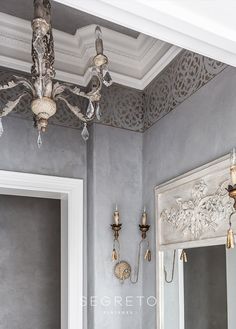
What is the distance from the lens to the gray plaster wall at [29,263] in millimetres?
4039

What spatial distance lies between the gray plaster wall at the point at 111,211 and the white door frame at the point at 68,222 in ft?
0.28

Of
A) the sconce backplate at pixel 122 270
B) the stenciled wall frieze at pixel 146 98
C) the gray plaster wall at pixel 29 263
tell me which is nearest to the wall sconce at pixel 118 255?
the sconce backplate at pixel 122 270

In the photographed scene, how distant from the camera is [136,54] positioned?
296 centimetres

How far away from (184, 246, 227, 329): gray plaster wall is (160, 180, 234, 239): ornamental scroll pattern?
0.12m

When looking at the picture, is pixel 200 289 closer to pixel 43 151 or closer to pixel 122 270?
pixel 122 270

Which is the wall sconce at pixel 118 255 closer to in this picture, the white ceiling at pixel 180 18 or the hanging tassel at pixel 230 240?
the hanging tassel at pixel 230 240

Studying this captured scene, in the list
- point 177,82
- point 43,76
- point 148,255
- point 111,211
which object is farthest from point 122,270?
point 43,76

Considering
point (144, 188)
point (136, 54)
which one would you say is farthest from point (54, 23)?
point (144, 188)

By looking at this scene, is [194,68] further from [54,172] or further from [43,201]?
[43,201]

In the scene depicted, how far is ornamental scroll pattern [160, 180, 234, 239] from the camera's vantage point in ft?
6.70

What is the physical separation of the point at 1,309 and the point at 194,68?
3005mm

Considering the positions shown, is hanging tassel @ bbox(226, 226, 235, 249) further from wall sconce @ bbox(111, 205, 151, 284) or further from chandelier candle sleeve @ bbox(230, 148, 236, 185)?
wall sconce @ bbox(111, 205, 151, 284)

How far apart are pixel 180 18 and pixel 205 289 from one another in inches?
59.7

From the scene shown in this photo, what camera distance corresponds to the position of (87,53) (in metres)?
2.93
